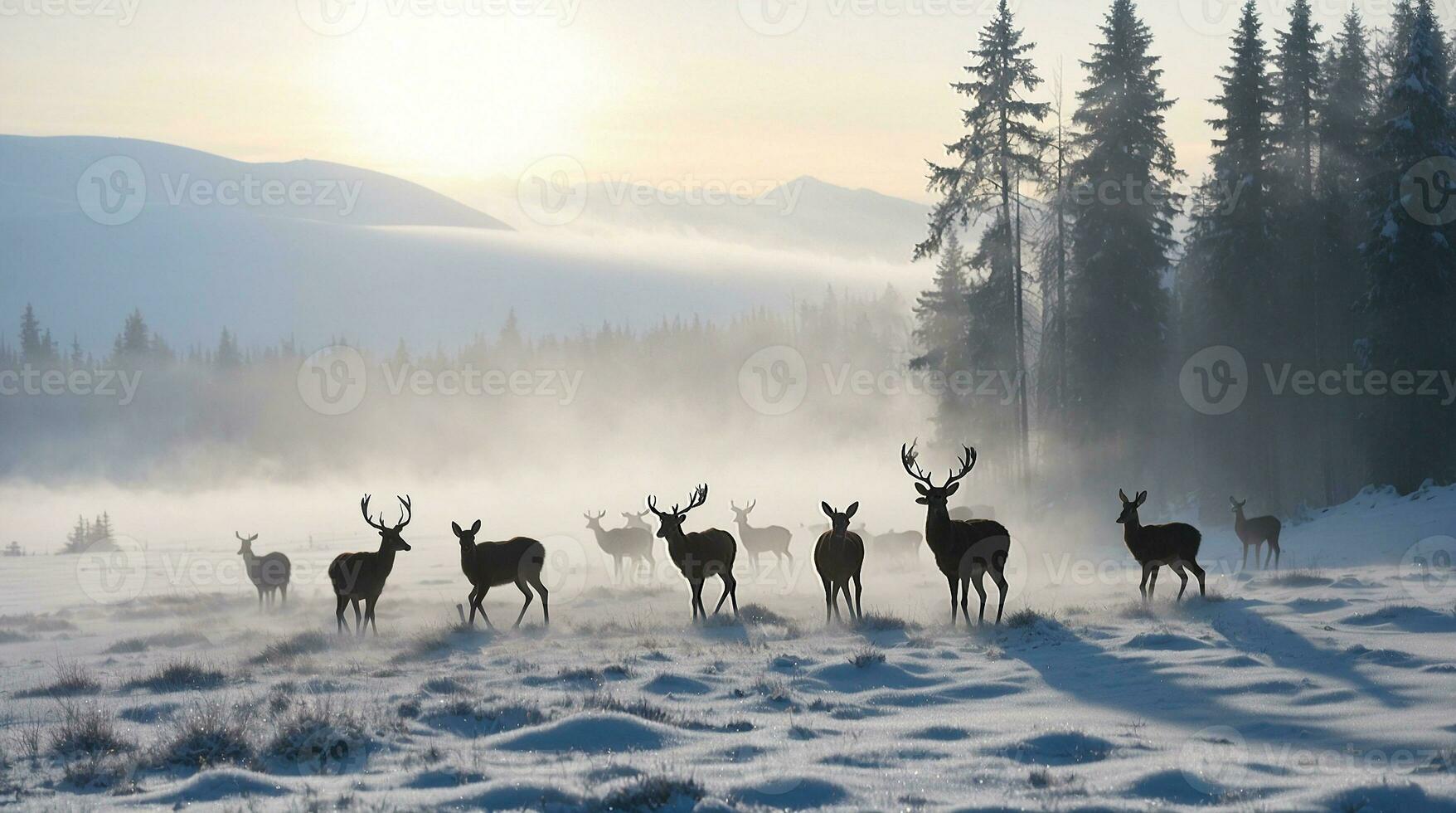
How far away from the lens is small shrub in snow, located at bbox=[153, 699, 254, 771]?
945 centimetres

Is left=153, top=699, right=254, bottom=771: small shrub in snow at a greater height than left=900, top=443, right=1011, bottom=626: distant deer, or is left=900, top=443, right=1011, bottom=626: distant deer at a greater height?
left=900, top=443, right=1011, bottom=626: distant deer

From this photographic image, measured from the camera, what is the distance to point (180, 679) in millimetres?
14180

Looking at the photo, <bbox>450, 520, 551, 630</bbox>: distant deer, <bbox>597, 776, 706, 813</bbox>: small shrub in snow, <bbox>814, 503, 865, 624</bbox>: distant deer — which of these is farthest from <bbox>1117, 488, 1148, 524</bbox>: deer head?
<bbox>597, 776, 706, 813</bbox>: small shrub in snow

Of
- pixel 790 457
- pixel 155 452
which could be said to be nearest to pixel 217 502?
pixel 155 452

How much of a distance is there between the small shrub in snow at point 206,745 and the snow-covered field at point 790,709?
3cm

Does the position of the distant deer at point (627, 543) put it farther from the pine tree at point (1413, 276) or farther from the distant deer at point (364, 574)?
the pine tree at point (1413, 276)

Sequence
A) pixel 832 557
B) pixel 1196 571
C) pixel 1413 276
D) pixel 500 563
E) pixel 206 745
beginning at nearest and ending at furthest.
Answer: pixel 206 745 → pixel 1196 571 → pixel 832 557 → pixel 500 563 → pixel 1413 276

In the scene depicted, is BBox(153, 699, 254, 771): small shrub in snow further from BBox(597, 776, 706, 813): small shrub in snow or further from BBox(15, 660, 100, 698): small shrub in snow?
BBox(15, 660, 100, 698): small shrub in snow

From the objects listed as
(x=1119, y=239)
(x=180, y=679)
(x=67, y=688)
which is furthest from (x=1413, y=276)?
(x=67, y=688)

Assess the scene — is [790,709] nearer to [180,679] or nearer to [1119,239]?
[180,679]

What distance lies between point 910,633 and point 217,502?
83030 mm

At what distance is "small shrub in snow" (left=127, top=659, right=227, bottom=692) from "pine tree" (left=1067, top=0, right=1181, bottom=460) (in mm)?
28966

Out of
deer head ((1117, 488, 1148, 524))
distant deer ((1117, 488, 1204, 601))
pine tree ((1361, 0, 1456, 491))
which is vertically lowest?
distant deer ((1117, 488, 1204, 601))

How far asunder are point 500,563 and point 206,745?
10531mm
